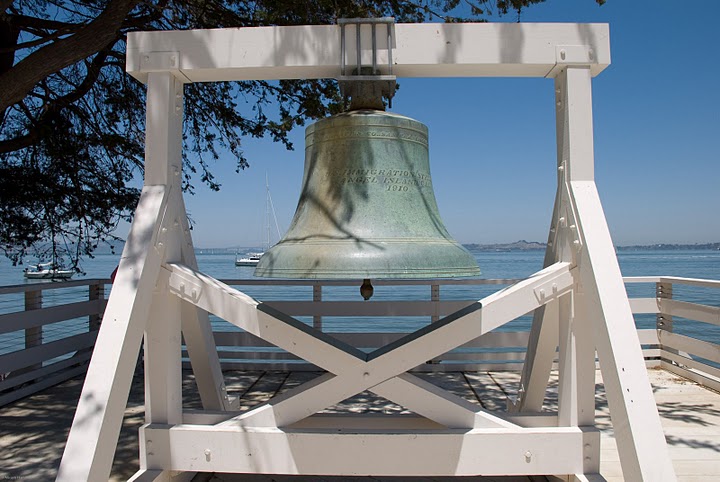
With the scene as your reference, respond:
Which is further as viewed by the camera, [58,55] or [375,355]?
[58,55]

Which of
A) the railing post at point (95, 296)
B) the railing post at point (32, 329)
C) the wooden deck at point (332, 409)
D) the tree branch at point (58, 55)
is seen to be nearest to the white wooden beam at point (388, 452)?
the wooden deck at point (332, 409)

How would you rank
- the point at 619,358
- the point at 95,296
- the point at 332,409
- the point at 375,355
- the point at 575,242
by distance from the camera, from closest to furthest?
the point at 619,358 < the point at 575,242 < the point at 375,355 < the point at 332,409 < the point at 95,296

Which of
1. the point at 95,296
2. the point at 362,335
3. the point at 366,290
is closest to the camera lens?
the point at 366,290

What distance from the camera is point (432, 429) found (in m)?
2.88

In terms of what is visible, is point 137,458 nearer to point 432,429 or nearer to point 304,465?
point 304,465

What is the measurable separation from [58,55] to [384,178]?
9.21 feet

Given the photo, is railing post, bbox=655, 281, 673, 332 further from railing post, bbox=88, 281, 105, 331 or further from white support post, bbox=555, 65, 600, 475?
railing post, bbox=88, 281, 105, 331

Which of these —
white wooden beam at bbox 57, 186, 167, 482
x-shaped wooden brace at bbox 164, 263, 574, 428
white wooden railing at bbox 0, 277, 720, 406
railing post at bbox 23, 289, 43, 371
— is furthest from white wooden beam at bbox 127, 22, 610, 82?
railing post at bbox 23, 289, 43, 371

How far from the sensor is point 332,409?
4.94m

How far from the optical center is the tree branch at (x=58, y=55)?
400 centimetres

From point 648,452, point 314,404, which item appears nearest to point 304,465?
point 314,404

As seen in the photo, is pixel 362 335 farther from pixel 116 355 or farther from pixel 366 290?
pixel 116 355

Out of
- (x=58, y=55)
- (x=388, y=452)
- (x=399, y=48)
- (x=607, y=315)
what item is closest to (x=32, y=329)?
(x=58, y=55)

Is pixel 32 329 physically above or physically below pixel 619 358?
below
